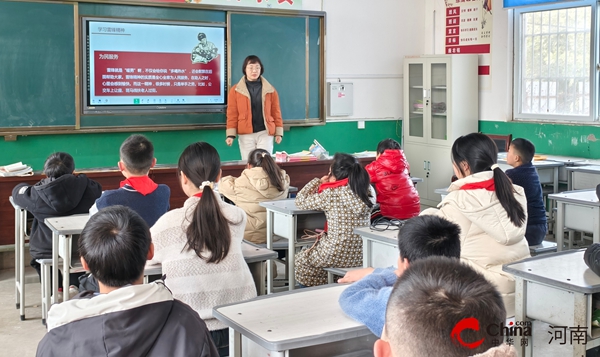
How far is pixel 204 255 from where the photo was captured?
269 centimetres

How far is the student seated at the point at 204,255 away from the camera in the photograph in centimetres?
267

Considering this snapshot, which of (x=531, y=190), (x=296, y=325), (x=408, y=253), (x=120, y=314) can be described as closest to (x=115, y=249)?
(x=120, y=314)

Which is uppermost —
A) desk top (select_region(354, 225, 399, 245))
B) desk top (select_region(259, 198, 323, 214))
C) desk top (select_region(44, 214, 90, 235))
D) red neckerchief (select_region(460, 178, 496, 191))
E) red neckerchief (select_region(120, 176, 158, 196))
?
red neckerchief (select_region(460, 178, 496, 191))

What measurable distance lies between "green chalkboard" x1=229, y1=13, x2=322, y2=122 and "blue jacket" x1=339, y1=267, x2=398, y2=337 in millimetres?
5412

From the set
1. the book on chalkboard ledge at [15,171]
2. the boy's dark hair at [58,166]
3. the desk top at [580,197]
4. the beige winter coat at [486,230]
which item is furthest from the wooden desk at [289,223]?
the book on chalkboard ledge at [15,171]

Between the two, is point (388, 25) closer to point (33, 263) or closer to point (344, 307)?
point (33, 263)

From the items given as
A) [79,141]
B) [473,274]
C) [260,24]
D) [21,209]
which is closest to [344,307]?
[473,274]

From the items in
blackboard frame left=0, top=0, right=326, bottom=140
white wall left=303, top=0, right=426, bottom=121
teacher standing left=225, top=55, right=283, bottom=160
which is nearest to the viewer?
blackboard frame left=0, top=0, right=326, bottom=140

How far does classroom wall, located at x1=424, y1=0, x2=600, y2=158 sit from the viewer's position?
696 centimetres

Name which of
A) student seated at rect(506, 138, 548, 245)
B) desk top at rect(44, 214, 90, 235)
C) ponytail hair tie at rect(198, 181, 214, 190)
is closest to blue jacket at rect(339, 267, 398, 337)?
ponytail hair tie at rect(198, 181, 214, 190)

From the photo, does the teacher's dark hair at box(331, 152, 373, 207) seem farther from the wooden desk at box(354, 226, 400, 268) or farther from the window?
the window

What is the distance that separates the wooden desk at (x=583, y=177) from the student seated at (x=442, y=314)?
541 centimetres

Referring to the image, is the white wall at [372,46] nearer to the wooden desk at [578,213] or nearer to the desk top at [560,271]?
the wooden desk at [578,213]

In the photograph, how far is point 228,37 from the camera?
7.25 m
